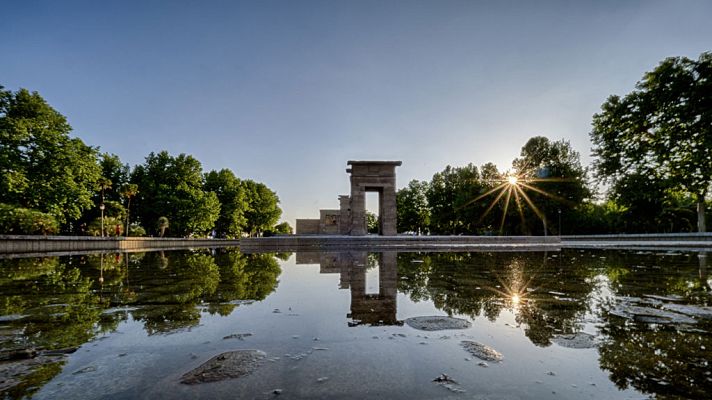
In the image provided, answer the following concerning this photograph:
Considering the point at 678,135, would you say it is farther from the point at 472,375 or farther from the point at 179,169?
the point at 179,169

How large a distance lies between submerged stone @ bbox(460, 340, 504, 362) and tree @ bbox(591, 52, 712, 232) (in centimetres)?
→ 2726

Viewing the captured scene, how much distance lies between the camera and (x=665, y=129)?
78.9ft

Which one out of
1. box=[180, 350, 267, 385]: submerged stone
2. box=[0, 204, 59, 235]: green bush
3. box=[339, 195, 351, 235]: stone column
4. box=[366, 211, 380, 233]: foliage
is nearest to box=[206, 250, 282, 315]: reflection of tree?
box=[180, 350, 267, 385]: submerged stone

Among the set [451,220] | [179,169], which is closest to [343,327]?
[179,169]

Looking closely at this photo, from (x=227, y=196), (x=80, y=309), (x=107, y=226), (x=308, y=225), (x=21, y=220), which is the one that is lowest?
(x=80, y=309)

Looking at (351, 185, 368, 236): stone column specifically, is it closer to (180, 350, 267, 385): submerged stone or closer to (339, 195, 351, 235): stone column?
(339, 195, 351, 235): stone column

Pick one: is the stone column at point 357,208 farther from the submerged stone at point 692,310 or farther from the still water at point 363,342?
the submerged stone at point 692,310

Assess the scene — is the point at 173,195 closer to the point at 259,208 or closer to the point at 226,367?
the point at 259,208

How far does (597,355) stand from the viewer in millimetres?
2861

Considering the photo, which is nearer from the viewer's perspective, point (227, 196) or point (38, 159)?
point (38, 159)

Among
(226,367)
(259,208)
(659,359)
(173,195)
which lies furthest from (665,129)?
(259,208)

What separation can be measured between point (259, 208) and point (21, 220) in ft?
154

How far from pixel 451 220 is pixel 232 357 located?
6351 cm

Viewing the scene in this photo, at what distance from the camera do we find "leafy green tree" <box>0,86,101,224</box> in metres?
24.2
